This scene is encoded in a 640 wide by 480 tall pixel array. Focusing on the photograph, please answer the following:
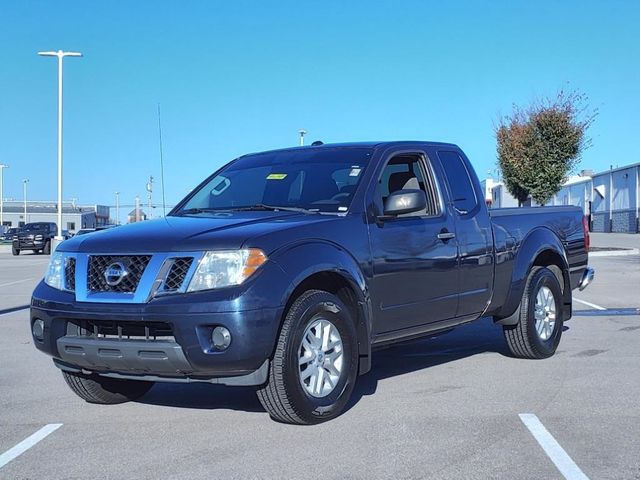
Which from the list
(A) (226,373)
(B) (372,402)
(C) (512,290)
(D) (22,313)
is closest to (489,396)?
(B) (372,402)

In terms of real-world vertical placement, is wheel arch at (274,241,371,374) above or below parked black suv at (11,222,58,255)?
below

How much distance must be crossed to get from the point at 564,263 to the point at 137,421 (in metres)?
4.88

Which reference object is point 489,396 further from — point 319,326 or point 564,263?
point 564,263

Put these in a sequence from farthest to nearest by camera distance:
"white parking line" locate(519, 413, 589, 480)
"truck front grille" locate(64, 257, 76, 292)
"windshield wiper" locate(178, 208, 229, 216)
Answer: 1. "windshield wiper" locate(178, 208, 229, 216)
2. "truck front grille" locate(64, 257, 76, 292)
3. "white parking line" locate(519, 413, 589, 480)

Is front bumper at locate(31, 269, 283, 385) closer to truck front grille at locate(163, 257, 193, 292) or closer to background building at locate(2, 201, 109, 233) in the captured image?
truck front grille at locate(163, 257, 193, 292)

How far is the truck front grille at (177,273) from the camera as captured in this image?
4742mm

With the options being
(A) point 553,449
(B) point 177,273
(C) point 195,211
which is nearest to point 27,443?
(B) point 177,273

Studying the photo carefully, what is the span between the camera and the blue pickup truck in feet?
15.5

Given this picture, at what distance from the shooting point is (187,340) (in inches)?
182

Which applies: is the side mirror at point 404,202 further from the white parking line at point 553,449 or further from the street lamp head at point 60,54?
the street lamp head at point 60,54

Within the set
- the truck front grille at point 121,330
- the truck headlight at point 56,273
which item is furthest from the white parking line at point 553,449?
the truck headlight at point 56,273

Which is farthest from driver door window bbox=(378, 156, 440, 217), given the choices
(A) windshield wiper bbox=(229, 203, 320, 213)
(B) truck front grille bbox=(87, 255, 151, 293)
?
(B) truck front grille bbox=(87, 255, 151, 293)

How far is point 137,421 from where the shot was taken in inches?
218

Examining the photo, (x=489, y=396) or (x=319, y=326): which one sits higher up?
(x=319, y=326)
